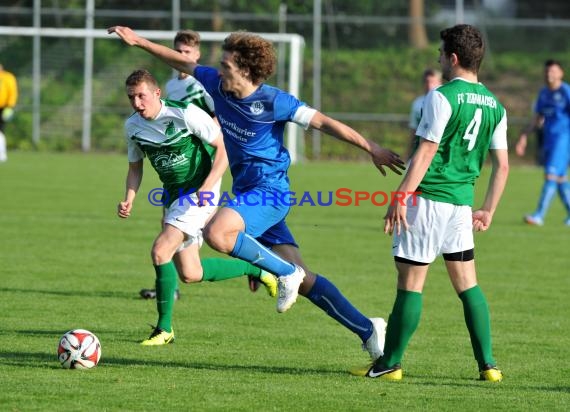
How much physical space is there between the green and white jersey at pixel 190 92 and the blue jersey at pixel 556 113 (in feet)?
27.1

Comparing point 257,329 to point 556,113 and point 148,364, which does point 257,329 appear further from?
point 556,113

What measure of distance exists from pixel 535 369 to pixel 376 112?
24.1 meters

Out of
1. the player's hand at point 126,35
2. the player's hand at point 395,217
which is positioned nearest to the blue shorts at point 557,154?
the player's hand at point 126,35

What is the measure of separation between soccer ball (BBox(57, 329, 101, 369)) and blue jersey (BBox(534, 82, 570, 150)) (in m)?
11.0

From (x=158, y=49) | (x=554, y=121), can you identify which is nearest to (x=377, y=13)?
(x=554, y=121)

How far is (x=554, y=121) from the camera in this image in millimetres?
15992

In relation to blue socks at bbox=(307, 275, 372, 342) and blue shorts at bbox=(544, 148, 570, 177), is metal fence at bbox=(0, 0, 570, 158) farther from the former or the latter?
blue socks at bbox=(307, 275, 372, 342)

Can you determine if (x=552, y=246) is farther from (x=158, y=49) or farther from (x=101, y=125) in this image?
(x=101, y=125)

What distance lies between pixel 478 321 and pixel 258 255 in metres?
1.31

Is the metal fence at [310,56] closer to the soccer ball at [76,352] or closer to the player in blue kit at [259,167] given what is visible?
the player in blue kit at [259,167]

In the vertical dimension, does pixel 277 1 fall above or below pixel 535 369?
above

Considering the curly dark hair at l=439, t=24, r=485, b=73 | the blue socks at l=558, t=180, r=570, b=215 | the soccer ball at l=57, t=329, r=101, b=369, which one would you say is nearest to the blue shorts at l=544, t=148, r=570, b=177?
the blue socks at l=558, t=180, r=570, b=215

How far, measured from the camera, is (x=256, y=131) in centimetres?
643

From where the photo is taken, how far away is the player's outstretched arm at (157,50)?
6.79m
